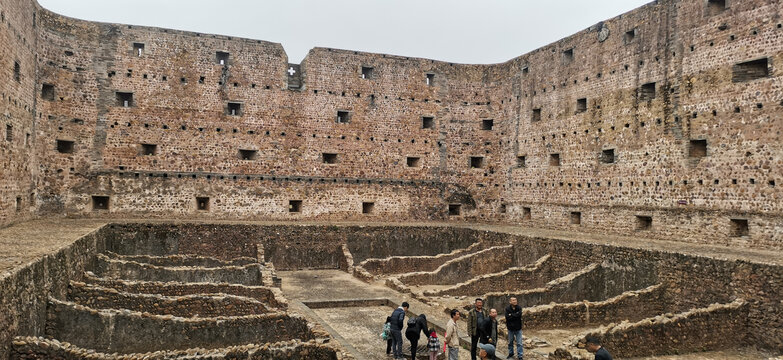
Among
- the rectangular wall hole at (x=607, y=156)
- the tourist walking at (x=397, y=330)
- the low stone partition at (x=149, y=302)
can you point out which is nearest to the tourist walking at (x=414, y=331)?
the tourist walking at (x=397, y=330)

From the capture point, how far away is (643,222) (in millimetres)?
17328

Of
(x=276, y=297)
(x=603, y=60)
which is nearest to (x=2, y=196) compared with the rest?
(x=276, y=297)

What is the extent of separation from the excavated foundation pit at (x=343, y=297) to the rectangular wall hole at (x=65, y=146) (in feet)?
14.7

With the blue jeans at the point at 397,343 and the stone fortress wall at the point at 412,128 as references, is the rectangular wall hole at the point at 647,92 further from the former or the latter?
the blue jeans at the point at 397,343

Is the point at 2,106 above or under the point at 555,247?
above

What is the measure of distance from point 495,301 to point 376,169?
1168 centimetres

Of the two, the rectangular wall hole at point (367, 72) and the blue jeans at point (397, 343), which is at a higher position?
the rectangular wall hole at point (367, 72)

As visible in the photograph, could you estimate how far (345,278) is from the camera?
54.1ft

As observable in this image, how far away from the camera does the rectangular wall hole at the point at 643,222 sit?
1712 centimetres

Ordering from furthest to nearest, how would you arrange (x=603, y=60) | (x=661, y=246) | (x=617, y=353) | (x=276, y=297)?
(x=603, y=60), (x=661, y=246), (x=276, y=297), (x=617, y=353)

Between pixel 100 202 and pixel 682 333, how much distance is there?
766 inches

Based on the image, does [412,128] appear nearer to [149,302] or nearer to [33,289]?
[149,302]

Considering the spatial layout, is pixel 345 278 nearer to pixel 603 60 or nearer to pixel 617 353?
pixel 617 353

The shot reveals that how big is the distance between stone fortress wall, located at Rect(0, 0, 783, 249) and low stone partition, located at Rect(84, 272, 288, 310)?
17.5 feet
